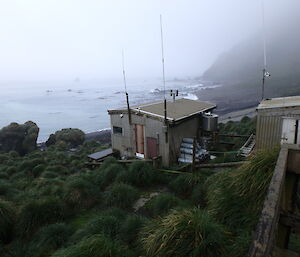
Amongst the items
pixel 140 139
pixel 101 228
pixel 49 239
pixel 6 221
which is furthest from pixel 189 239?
pixel 140 139

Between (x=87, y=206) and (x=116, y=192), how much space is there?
41.1 inches

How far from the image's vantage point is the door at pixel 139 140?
12.6 meters

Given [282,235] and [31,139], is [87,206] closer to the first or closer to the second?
[282,235]

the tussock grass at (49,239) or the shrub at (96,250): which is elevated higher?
the shrub at (96,250)

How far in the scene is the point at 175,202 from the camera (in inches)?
243

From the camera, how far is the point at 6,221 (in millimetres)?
5934

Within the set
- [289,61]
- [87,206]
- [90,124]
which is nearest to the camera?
[87,206]

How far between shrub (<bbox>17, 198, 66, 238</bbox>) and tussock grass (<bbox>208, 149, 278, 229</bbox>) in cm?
437

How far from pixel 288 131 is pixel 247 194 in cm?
672

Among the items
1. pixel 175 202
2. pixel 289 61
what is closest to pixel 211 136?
pixel 175 202

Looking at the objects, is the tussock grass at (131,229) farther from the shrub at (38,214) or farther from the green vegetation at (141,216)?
the shrub at (38,214)

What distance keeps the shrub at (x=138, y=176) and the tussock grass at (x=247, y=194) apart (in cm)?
432

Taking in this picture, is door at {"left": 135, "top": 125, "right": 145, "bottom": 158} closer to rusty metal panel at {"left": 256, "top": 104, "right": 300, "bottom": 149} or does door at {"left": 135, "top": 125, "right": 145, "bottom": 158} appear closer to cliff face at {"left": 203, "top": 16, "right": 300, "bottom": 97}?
rusty metal panel at {"left": 256, "top": 104, "right": 300, "bottom": 149}

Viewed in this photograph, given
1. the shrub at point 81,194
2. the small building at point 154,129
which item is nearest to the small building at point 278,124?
the small building at point 154,129
